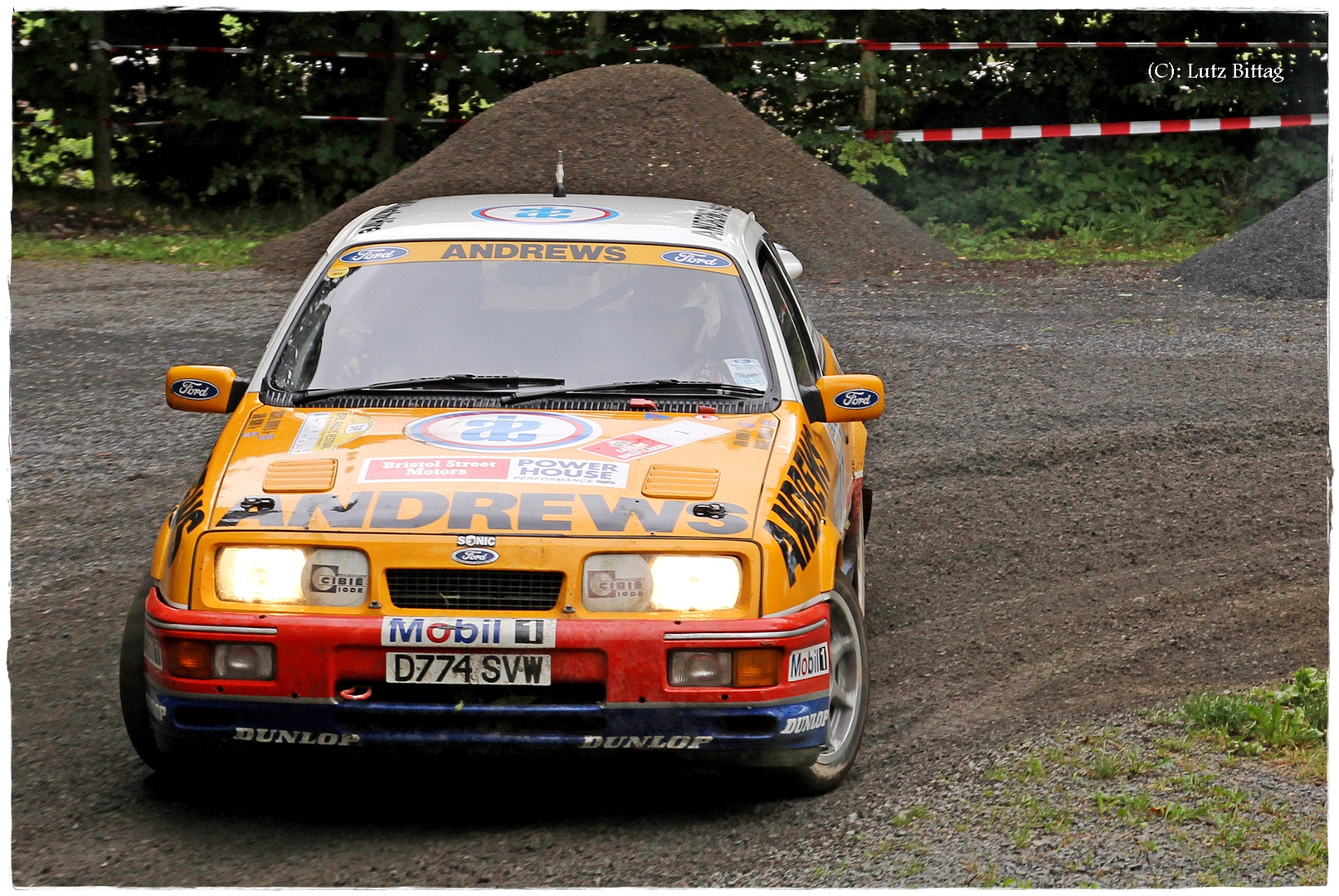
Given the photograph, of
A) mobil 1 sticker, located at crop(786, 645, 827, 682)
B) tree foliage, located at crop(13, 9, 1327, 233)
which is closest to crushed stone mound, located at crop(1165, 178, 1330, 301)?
tree foliage, located at crop(13, 9, 1327, 233)

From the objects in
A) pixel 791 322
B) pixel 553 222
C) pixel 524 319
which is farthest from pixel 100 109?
pixel 524 319

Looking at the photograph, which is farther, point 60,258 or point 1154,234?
point 1154,234

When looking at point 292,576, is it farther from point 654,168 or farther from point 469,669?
point 654,168

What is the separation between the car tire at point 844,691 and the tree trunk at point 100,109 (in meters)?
17.6

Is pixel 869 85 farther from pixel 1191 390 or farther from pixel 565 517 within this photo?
pixel 565 517

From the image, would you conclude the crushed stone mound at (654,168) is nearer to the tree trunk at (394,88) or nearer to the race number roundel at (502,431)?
the tree trunk at (394,88)

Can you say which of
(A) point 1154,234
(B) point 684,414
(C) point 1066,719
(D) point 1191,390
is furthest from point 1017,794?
(A) point 1154,234

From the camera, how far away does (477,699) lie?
3.85 m

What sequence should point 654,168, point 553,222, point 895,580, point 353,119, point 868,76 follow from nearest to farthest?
point 553,222 → point 895,580 → point 654,168 → point 868,76 → point 353,119

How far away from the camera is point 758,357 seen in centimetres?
502

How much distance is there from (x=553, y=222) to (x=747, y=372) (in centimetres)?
105

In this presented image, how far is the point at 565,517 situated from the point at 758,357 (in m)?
1.31

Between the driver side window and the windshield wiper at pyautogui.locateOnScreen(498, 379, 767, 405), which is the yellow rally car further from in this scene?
the driver side window

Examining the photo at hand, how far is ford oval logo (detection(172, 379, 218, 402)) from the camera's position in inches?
194
